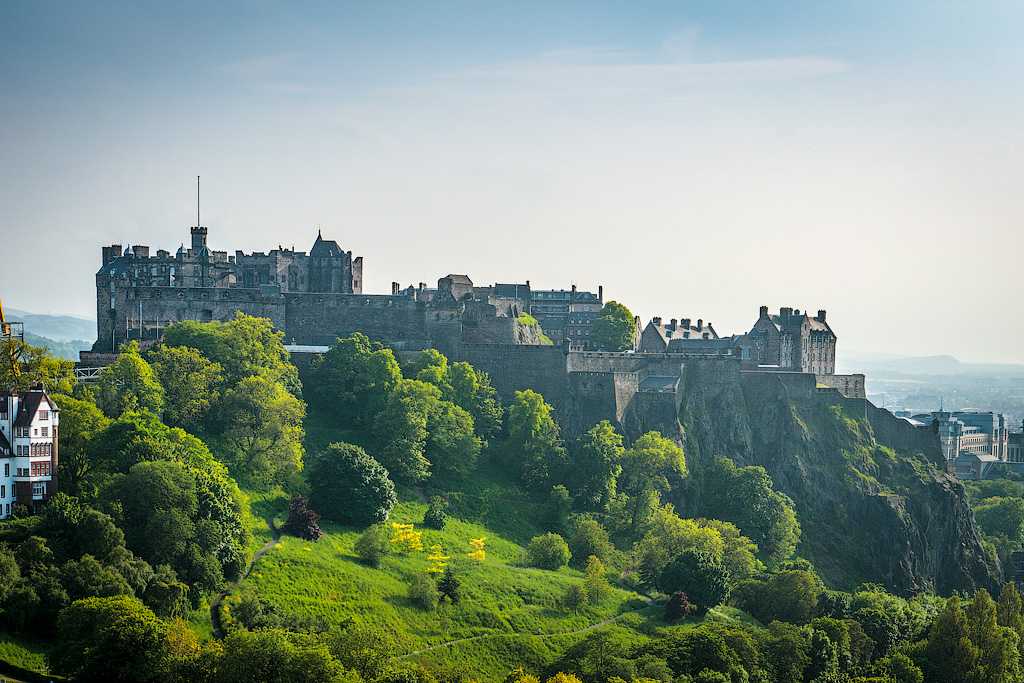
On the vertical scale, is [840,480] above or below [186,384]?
below

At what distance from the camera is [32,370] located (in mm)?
62844

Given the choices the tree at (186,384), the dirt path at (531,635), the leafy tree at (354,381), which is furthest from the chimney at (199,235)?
the dirt path at (531,635)

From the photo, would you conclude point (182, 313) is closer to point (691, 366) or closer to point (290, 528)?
point (290, 528)

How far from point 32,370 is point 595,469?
3496 centimetres

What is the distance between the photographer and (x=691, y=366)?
96.1m

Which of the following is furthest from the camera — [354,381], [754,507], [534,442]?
[754,507]

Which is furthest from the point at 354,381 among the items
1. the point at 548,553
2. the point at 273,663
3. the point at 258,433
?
the point at 273,663

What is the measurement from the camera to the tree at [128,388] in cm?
6494

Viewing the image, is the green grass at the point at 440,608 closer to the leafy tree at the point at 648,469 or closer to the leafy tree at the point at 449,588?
the leafy tree at the point at 449,588

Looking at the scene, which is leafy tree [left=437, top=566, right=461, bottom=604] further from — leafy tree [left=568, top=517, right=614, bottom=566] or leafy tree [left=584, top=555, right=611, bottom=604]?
leafy tree [left=568, top=517, right=614, bottom=566]

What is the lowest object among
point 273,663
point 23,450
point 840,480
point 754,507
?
point 273,663

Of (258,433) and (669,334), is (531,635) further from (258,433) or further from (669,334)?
(669,334)

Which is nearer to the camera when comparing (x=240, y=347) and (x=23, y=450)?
(x=23, y=450)

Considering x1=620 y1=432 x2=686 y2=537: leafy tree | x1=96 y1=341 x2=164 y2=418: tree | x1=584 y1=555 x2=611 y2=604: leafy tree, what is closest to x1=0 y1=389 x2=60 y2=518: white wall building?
x1=96 y1=341 x2=164 y2=418: tree
